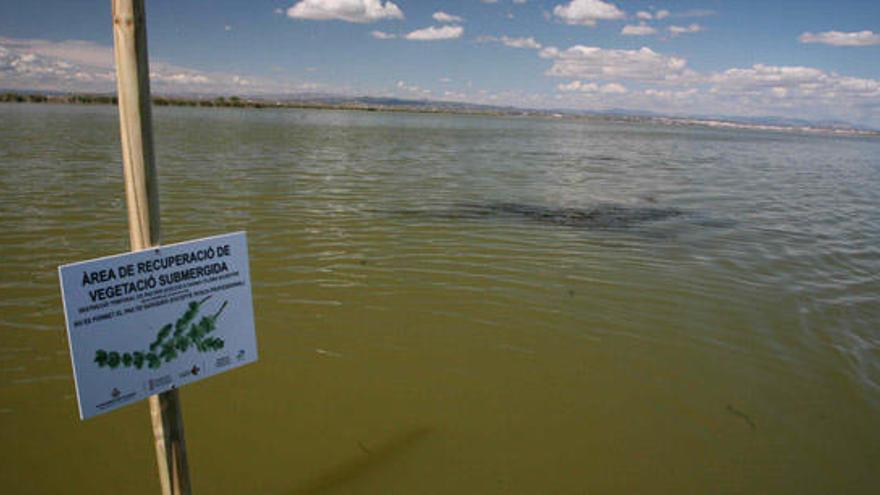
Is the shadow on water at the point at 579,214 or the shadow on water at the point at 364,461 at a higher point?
the shadow on water at the point at 579,214

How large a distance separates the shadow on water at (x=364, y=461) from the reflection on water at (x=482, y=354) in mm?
16

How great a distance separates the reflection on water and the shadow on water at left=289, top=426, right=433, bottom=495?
0.02 meters

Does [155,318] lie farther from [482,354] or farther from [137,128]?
[482,354]

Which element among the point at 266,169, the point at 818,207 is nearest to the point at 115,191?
the point at 266,169

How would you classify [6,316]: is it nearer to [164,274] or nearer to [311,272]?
[311,272]

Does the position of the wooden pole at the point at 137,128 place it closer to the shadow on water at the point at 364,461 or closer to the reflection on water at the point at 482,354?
the shadow on water at the point at 364,461

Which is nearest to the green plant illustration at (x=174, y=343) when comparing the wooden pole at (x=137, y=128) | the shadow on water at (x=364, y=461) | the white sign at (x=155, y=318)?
the white sign at (x=155, y=318)

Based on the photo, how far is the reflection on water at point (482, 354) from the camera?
12.5ft

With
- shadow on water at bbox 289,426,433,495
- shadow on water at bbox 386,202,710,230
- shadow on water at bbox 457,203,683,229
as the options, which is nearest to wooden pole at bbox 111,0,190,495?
shadow on water at bbox 289,426,433,495

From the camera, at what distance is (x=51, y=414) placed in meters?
4.13

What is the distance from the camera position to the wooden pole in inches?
85.1

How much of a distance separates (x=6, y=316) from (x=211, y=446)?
3.37 meters

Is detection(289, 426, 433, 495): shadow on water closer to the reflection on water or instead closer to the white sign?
the reflection on water

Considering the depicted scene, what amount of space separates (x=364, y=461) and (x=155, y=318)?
202 centimetres
